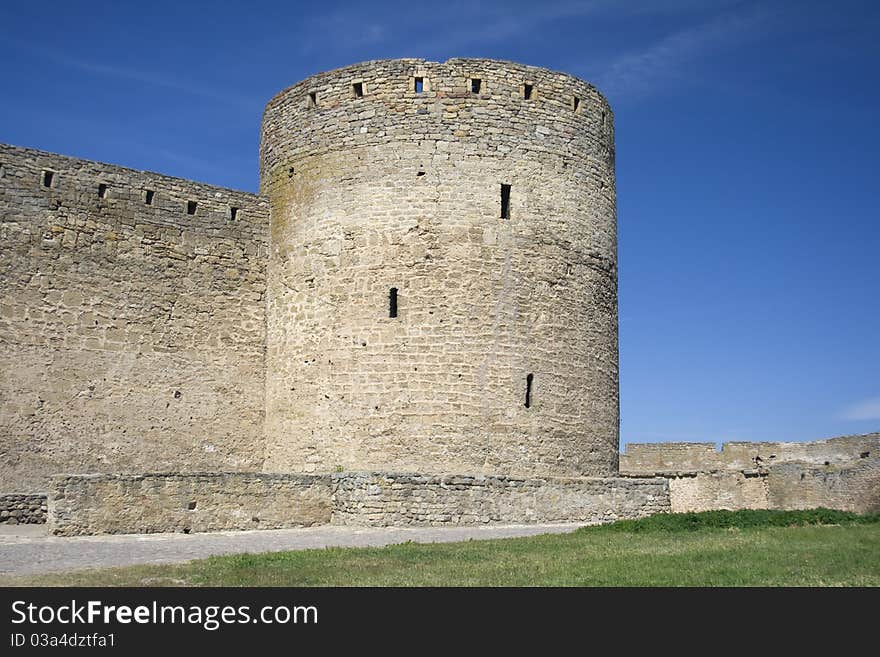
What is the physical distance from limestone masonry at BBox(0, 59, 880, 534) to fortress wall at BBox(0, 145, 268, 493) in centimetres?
4

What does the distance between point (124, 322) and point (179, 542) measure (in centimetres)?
575

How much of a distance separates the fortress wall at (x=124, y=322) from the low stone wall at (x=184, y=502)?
9.52 ft

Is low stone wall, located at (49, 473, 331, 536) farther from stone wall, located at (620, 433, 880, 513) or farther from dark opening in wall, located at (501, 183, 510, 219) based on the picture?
stone wall, located at (620, 433, 880, 513)

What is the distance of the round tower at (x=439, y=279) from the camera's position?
17.0 m

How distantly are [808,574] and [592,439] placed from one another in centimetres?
947

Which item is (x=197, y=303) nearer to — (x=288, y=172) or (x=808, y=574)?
(x=288, y=172)

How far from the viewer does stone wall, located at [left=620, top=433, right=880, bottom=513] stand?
2116 cm

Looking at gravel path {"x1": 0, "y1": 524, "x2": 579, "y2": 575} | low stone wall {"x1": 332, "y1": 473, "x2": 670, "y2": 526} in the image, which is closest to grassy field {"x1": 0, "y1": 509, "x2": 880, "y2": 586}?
gravel path {"x1": 0, "y1": 524, "x2": 579, "y2": 575}

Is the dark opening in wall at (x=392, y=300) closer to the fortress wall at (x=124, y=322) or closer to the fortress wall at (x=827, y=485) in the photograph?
the fortress wall at (x=124, y=322)

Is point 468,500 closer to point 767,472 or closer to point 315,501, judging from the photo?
point 315,501

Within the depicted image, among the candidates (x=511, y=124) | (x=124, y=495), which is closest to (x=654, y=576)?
(x=124, y=495)

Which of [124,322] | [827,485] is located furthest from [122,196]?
[827,485]

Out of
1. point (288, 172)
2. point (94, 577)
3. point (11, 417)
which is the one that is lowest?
point (94, 577)

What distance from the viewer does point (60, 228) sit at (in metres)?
16.7
